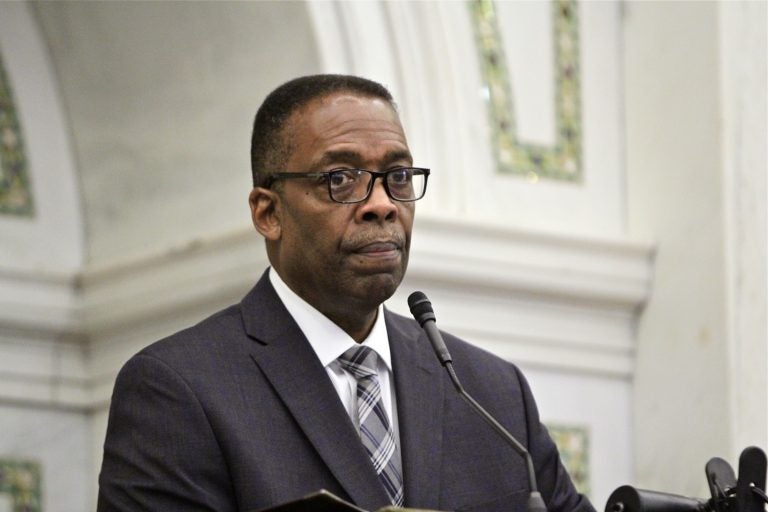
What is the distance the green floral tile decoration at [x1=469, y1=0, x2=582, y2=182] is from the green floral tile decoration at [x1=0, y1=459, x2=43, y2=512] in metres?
2.01

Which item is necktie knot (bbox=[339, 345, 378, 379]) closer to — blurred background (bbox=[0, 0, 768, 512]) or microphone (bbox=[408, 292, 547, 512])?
microphone (bbox=[408, 292, 547, 512])

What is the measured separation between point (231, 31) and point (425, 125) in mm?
768

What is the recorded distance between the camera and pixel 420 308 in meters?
3.83

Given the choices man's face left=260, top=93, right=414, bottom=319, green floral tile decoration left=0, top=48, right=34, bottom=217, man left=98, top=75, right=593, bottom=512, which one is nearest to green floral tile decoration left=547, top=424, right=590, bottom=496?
green floral tile decoration left=0, top=48, right=34, bottom=217

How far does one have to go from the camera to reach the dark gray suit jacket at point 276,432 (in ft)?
12.5

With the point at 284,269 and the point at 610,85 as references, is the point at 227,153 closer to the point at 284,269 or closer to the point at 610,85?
the point at 610,85

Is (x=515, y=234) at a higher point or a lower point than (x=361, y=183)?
lower

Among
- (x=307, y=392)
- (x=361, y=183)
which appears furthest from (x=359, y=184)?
(x=307, y=392)

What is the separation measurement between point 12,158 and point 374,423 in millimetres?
3277

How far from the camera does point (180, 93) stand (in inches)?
264

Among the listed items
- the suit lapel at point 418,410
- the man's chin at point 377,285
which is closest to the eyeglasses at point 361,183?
the man's chin at point 377,285

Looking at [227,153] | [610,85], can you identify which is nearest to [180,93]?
[227,153]

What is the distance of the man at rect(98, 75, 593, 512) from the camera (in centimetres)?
383

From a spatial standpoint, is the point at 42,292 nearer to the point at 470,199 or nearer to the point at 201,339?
the point at 470,199
